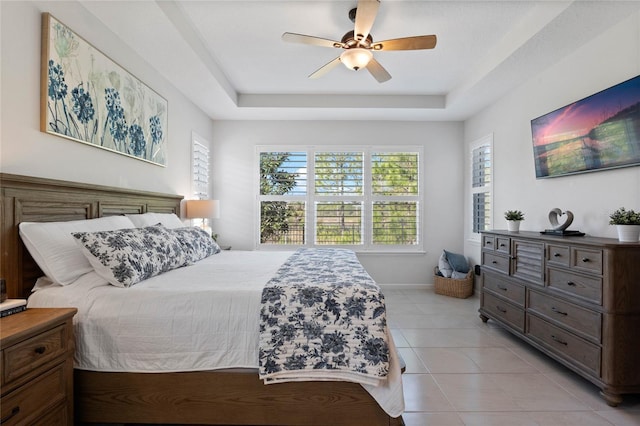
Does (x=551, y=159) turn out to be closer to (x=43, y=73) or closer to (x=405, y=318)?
(x=405, y=318)

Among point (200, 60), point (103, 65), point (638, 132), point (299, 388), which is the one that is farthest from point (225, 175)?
point (638, 132)

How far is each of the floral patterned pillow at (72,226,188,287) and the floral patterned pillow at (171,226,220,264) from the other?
0.30m

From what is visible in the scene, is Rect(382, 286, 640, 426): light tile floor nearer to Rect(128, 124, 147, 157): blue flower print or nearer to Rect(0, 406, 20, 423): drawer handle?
Rect(0, 406, 20, 423): drawer handle

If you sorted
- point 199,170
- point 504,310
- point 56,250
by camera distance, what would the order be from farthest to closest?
point 199,170 < point 504,310 < point 56,250

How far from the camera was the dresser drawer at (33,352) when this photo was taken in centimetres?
121

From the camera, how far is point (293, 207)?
5.02 meters

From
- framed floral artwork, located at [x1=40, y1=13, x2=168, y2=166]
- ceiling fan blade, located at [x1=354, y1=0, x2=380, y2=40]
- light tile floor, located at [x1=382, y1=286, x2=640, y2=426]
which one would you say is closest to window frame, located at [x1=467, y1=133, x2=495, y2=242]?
light tile floor, located at [x1=382, y1=286, x2=640, y2=426]

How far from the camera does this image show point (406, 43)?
2357mm

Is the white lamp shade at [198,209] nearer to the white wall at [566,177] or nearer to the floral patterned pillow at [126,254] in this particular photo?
the floral patterned pillow at [126,254]

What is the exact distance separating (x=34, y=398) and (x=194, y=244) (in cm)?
153

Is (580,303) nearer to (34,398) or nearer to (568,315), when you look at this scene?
(568,315)

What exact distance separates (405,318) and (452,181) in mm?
2437

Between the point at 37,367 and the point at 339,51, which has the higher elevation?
the point at 339,51

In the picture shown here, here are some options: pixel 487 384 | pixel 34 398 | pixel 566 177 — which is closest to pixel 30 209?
pixel 34 398
